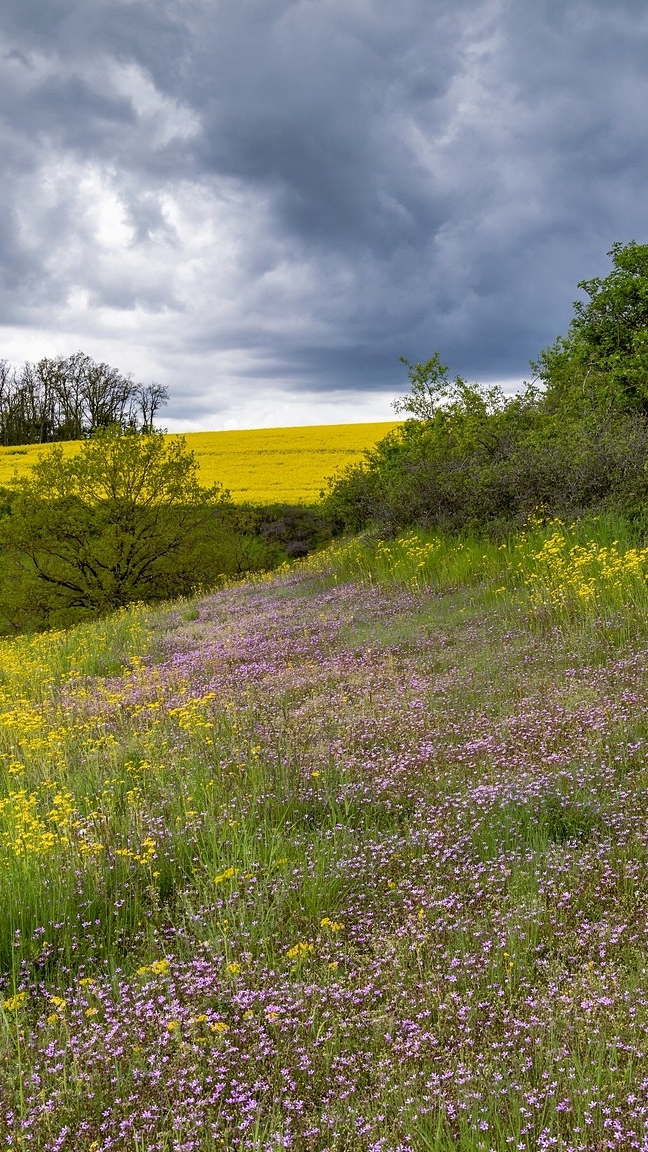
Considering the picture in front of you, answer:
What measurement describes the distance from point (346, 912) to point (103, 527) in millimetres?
19419

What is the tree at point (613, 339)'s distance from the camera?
20.2 metres

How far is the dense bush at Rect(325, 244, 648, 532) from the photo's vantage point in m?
13.1

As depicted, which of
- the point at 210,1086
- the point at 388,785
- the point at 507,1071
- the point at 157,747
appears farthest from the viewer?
the point at 157,747

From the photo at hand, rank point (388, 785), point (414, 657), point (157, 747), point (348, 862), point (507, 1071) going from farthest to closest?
1. point (414, 657)
2. point (157, 747)
3. point (388, 785)
4. point (348, 862)
5. point (507, 1071)

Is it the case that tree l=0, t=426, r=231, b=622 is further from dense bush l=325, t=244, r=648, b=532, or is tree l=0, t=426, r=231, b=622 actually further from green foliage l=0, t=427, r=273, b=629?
dense bush l=325, t=244, r=648, b=532

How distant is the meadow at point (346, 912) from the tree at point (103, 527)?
46.0 ft

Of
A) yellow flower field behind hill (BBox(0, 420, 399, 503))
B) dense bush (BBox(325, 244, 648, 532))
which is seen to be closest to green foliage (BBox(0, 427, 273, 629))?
dense bush (BBox(325, 244, 648, 532))

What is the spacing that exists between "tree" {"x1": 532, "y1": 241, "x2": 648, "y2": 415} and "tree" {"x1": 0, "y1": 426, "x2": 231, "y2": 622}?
11.3 meters

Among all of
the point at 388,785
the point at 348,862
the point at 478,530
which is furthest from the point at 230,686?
the point at 478,530

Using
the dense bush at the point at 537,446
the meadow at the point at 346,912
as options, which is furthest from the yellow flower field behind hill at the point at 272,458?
the meadow at the point at 346,912

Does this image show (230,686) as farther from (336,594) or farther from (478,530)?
(478,530)

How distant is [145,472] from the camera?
21.9 m

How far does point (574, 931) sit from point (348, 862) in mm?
1286

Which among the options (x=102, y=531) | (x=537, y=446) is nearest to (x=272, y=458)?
(x=102, y=531)
